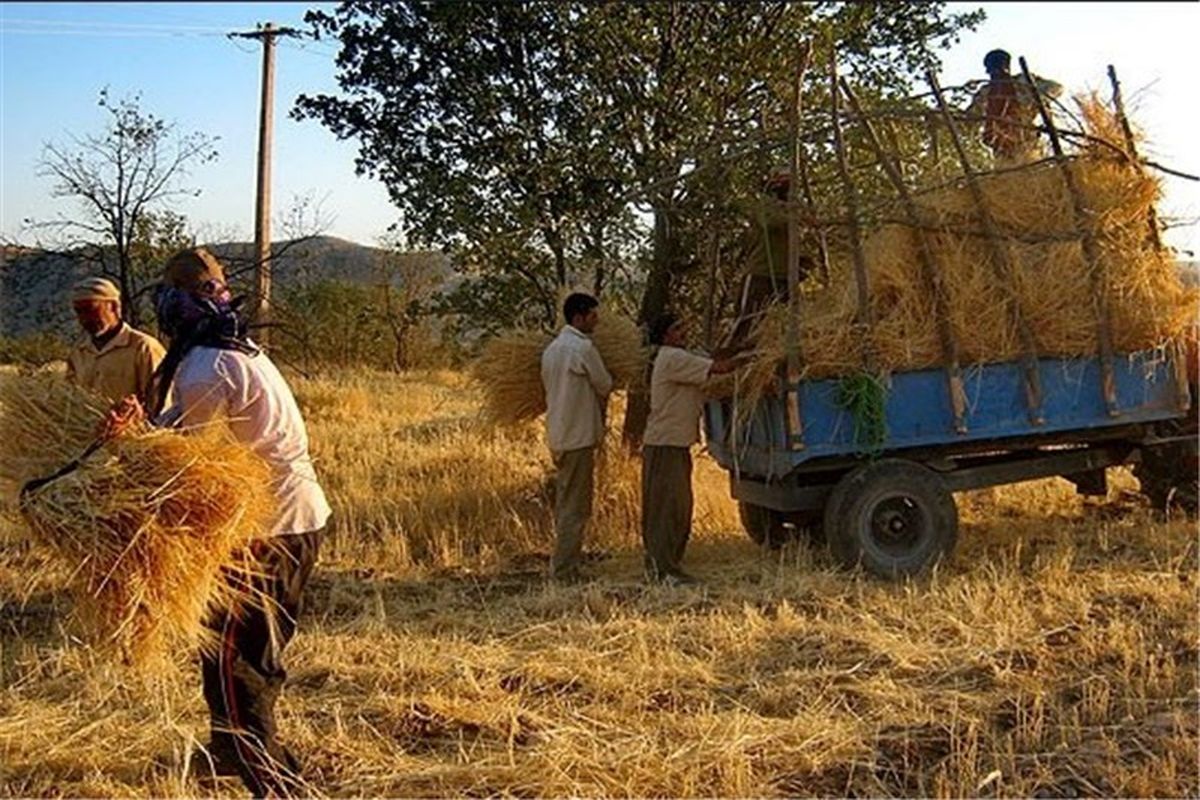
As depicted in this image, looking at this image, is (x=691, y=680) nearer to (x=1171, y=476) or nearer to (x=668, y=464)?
(x=668, y=464)

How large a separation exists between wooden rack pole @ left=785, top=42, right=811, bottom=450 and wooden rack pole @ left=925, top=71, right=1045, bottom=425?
862 mm

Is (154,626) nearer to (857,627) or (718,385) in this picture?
(857,627)

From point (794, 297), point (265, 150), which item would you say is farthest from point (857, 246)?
point (265, 150)

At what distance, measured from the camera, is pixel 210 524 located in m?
4.04

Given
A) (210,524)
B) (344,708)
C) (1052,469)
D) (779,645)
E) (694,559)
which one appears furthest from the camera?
(694,559)

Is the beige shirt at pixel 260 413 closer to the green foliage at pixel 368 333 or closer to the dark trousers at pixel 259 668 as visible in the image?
the dark trousers at pixel 259 668

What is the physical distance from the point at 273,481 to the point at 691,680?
2.06 meters

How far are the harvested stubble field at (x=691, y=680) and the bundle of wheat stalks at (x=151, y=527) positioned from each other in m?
0.45

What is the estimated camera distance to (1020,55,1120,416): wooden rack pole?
7.46m

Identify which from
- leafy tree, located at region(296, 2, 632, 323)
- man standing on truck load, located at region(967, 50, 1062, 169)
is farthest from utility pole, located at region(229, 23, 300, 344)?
man standing on truck load, located at region(967, 50, 1062, 169)

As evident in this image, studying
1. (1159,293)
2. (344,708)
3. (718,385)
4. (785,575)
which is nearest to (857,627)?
(785,575)


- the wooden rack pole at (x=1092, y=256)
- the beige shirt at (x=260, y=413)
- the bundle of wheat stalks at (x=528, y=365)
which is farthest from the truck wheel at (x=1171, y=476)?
the beige shirt at (x=260, y=413)

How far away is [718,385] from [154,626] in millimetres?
4302

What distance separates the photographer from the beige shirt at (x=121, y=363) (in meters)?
5.94
